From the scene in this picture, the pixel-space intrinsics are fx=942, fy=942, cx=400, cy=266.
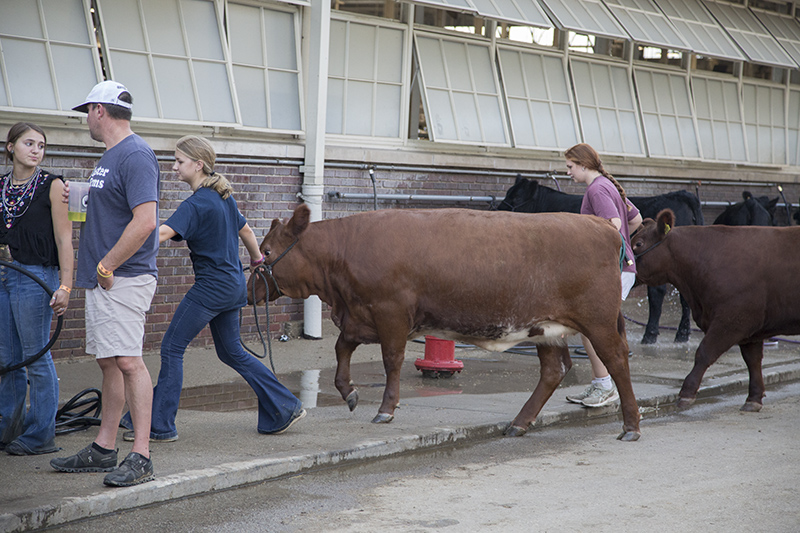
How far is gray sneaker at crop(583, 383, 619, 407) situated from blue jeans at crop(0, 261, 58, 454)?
13.9 ft

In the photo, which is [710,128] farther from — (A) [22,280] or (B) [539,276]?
(A) [22,280]

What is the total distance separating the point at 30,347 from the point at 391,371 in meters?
2.45

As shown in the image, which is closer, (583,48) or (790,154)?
(583,48)

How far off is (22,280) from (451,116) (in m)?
7.76

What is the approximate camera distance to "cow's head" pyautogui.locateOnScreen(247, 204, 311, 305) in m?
6.93

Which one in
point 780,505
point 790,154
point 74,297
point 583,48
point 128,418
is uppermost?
point 583,48

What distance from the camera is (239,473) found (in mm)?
5488

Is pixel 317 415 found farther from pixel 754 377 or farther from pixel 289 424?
pixel 754 377

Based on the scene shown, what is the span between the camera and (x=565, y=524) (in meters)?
4.90

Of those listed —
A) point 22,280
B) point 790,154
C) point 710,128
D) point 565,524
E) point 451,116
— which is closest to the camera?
point 565,524

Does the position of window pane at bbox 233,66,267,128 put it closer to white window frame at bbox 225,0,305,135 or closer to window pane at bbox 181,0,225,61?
white window frame at bbox 225,0,305,135

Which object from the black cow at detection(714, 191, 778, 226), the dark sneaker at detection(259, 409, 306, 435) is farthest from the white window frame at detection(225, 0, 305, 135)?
the black cow at detection(714, 191, 778, 226)

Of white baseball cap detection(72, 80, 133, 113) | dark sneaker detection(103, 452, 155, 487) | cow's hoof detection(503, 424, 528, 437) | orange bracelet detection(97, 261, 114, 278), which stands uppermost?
white baseball cap detection(72, 80, 133, 113)

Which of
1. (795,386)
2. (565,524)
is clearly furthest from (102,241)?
(795,386)
